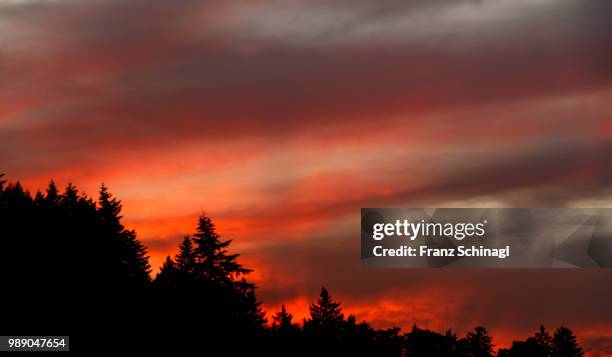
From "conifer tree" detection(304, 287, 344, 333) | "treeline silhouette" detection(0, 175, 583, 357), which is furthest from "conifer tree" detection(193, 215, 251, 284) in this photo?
"conifer tree" detection(304, 287, 344, 333)

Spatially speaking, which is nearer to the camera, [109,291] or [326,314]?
[109,291]

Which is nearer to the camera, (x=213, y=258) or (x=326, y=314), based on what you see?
(x=213, y=258)

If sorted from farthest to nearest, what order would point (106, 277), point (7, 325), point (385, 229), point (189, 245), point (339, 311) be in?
point (339, 311) < point (189, 245) < point (106, 277) < point (7, 325) < point (385, 229)

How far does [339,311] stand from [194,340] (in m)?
110

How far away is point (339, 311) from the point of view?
198250mm

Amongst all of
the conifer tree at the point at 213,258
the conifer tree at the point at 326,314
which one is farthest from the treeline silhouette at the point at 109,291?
the conifer tree at the point at 326,314

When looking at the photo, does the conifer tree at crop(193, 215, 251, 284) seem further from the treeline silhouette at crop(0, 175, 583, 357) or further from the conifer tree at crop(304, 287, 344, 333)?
the conifer tree at crop(304, 287, 344, 333)

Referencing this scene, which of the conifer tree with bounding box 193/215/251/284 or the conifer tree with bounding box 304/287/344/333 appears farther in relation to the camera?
the conifer tree with bounding box 304/287/344/333

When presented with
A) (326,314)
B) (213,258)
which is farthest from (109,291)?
(326,314)

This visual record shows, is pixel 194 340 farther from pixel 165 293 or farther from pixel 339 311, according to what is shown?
pixel 339 311

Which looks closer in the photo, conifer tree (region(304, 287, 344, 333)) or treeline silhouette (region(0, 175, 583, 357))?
treeline silhouette (region(0, 175, 583, 357))

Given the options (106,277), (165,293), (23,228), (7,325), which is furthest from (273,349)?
(7,325)

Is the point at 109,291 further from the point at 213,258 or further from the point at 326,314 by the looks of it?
the point at 326,314

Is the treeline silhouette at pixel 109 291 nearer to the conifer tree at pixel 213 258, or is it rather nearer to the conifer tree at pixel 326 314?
the conifer tree at pixel 213 258
